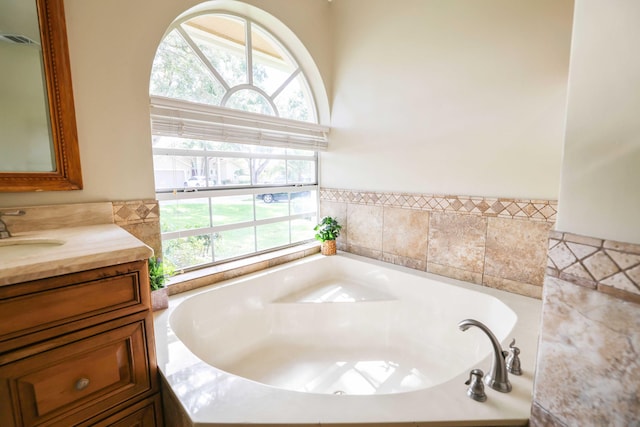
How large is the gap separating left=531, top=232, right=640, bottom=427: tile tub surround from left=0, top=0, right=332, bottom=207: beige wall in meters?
1.96

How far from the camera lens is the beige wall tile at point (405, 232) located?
2293 mm

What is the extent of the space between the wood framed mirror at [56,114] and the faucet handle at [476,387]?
2.00m

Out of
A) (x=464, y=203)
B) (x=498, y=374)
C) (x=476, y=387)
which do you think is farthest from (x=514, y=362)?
(x=464, y=203)

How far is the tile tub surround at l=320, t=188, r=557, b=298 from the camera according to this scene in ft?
5.96

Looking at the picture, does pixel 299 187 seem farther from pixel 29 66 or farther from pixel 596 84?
pixel 596 84

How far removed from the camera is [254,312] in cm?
212

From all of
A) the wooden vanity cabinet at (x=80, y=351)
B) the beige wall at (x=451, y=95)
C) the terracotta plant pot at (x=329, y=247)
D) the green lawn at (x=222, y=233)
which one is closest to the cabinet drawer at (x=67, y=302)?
the wooden vanity cabinet at (x=80, y=351)

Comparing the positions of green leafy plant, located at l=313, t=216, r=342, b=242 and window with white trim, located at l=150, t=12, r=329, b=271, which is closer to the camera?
window with white trim, located at l=150, t=12, r=329, b=271

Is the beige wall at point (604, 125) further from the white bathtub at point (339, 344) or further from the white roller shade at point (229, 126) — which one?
the white roller shade at point (229, 126)

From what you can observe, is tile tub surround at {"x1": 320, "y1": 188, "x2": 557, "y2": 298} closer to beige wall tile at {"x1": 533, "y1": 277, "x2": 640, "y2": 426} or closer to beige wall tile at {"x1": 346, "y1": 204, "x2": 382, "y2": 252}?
beige wall tile at {"x1": 346, "y1": 204, "x2": 382, "y2": 252}

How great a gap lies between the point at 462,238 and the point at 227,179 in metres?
1.86

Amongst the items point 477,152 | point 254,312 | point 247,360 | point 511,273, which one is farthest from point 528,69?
point 247,360

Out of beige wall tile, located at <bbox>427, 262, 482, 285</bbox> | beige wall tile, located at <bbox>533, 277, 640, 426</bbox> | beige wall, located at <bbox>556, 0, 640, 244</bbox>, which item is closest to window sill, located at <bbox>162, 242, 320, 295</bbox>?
beige wall tile, located at <bbox>427, 262, 482, 285</bbox>

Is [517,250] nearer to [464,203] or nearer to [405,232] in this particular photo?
[464,203]
